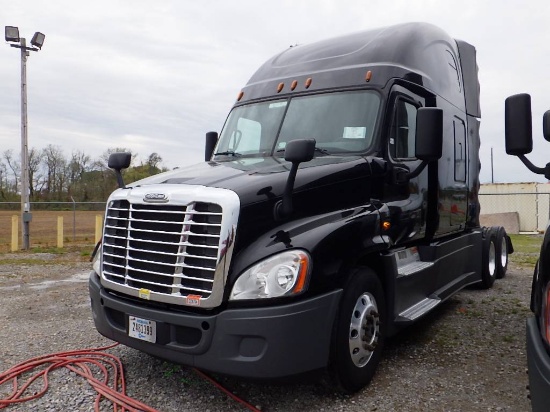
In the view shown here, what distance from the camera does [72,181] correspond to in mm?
44500

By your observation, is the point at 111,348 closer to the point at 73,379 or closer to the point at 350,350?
the point at 73,379

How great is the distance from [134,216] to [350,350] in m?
1.91

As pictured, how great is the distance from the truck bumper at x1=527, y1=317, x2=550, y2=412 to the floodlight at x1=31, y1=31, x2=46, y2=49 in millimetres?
16250

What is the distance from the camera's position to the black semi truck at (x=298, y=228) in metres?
3.12

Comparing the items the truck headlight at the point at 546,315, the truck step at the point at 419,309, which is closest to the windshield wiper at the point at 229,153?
the truck step at the point at 419,309

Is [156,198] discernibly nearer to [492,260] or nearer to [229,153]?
[229,153]

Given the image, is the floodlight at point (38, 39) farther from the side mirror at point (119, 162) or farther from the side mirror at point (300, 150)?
the side mirror at point (300, 150)

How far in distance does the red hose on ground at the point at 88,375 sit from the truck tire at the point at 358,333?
693mm

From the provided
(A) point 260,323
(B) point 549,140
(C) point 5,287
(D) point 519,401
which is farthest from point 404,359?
(C) point 5,287

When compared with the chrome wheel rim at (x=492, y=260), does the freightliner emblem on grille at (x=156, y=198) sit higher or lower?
higher

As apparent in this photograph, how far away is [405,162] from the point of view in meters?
4.64

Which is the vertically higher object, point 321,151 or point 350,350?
point 321,151

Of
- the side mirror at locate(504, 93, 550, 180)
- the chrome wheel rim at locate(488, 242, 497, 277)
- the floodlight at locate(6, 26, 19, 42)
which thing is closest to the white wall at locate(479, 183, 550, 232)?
the chrome wheel rim at locate(488, 242, 497, 277)

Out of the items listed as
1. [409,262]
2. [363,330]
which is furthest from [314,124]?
[363,330]
